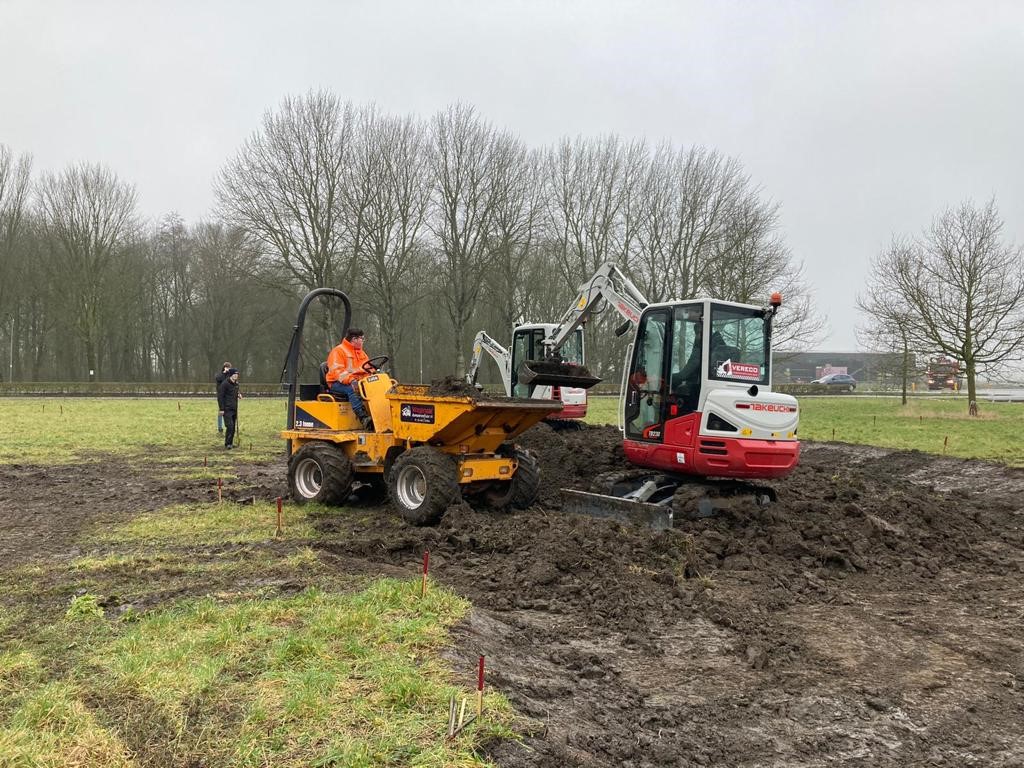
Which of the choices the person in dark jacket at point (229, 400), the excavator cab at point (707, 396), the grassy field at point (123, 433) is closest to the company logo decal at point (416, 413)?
the excavator cab at point (707, 396)

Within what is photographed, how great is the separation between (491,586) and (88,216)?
143 ft

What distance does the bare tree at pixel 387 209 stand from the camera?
1284 inches

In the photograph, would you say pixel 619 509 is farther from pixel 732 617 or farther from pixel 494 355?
pixel 494 355

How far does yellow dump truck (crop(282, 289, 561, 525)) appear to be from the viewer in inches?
309

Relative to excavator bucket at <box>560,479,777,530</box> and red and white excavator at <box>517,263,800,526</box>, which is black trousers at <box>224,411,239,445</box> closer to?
red and white excavator at <box>517,263,800,526</box>

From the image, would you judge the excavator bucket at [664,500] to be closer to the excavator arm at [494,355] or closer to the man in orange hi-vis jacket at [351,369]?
the man in orange hi-vis jacket at [351,369]

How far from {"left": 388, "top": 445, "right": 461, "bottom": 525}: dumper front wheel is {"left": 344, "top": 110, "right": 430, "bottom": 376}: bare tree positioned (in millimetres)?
26484

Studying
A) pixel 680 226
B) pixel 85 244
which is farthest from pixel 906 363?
pixel 85 244

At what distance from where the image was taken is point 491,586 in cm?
586

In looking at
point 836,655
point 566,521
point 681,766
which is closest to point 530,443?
point 566,521

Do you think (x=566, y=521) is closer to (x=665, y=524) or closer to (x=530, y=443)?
(x=665, y=524)

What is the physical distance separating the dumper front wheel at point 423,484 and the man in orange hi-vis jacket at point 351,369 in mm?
950

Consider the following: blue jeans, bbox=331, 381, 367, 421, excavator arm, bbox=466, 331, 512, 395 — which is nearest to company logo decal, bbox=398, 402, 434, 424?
blue jeans, bbox=331, 381, 367, 421

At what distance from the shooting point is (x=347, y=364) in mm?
8953
